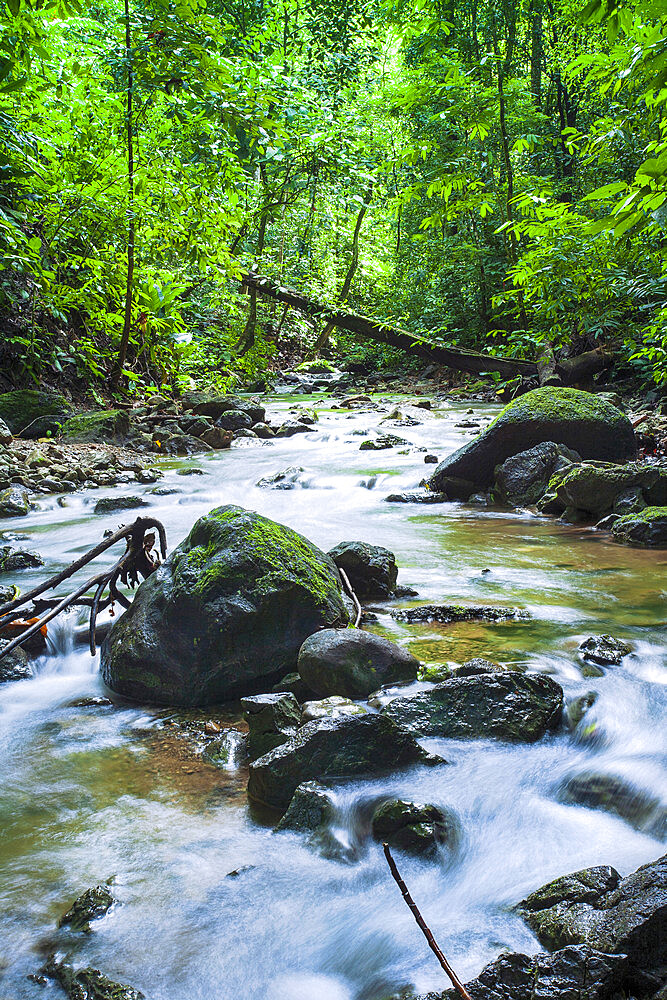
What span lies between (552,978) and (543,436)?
22.2 ft

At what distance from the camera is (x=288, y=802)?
2461mm

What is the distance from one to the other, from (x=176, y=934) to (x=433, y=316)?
19.0 metres

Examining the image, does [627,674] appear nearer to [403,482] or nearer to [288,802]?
[288,802]

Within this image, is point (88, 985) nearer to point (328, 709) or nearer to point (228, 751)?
point (228, 751)

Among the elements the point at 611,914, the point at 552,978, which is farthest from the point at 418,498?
the point at 552,978

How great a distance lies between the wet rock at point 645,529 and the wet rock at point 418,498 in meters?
2.32

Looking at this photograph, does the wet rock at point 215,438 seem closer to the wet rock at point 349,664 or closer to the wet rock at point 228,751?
the wet rock at point 349,664

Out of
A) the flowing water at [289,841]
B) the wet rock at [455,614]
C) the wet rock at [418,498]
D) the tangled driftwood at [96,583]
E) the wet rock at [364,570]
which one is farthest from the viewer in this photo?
the wet rock at [418,498]

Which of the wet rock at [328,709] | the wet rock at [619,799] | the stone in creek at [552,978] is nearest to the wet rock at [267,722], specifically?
the wet rock at [328,709]

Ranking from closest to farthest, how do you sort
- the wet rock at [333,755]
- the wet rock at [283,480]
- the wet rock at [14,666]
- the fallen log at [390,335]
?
1. the wet rock at [333,755]
2. the wet rock at [14,666]
3. the wet rock at [283,480]
4. the fallen log at [390,335]

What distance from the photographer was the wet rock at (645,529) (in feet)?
17.9

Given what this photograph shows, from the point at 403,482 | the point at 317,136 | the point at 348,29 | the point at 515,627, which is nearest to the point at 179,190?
the point at 317,136

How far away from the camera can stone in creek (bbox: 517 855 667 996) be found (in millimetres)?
1440

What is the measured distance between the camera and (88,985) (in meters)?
1.74
